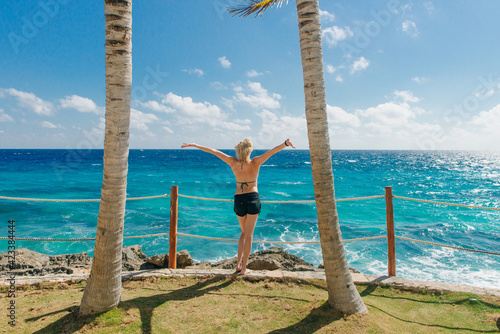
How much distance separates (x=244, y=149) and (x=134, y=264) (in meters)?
5.63

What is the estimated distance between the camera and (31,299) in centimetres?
369

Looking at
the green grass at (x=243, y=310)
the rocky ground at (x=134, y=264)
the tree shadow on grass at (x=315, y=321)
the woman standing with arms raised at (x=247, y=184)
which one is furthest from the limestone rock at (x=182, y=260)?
the tree shadow on grass at (x=315, y=321)

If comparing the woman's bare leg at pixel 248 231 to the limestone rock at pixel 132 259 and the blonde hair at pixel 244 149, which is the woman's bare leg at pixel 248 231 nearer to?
the blonde hair at pixel 244 149

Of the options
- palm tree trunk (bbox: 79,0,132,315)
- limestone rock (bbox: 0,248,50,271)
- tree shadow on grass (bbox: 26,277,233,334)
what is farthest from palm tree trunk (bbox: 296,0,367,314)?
limestone rock (bbox: 0,248,50,271)

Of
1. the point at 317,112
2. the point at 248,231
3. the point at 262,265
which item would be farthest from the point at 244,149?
the point at 262,265

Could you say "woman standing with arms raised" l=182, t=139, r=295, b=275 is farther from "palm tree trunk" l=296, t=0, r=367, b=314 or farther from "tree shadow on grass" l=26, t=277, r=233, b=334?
"palm tree trunk" l=296, t=0, r=367, b=314

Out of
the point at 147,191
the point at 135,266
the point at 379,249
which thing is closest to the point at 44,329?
the point at 135,266

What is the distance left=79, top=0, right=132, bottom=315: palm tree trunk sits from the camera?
9.59 feet

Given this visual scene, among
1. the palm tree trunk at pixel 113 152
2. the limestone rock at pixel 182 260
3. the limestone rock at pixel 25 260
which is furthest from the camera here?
the limestone rock at pixel 25 260

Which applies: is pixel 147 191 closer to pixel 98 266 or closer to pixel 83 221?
pixel 83 221

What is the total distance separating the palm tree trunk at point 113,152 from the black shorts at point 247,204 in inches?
65.6

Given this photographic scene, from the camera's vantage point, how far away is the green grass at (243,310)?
10.1 ft

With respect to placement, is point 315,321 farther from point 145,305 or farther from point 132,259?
point 132,259

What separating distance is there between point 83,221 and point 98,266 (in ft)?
48.6
